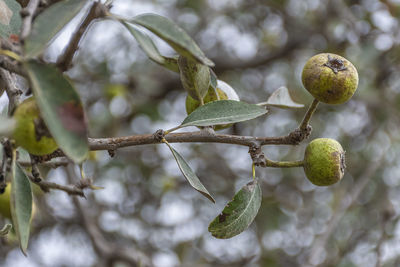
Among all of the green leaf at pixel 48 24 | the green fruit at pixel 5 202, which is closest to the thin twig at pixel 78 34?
the green leaf at pixel 48 24

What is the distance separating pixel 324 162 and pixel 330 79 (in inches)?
7.2

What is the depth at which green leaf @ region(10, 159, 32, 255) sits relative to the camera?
76 centimetres

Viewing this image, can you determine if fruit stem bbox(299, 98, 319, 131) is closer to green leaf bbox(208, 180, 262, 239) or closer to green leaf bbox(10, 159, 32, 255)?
green leaf bbox(208, 180, 262, 239)

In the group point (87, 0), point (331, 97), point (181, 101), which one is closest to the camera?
point (87, 0)

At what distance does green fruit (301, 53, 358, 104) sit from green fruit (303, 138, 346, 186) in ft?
0.35

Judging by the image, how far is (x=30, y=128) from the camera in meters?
0.76

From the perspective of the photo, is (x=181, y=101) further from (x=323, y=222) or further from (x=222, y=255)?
(x=323, y=222)

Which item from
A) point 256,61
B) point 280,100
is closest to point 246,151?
point 256,61

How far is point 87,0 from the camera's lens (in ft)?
2.43

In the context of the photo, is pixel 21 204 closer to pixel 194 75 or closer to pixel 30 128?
pixel 30 128

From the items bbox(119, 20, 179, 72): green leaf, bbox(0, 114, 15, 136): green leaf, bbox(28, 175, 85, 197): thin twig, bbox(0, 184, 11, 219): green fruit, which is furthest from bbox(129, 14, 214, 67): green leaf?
bbox(0, 184, 11, 219): green fruit

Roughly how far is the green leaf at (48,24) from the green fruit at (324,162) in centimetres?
59

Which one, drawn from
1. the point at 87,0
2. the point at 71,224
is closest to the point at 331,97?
the point at 87,0

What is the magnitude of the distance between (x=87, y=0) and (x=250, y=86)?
3.34m
